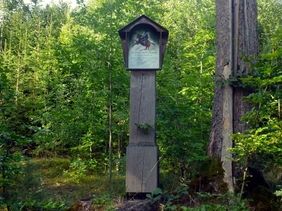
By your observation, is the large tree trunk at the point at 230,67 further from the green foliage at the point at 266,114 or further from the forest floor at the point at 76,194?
the forest floor at the point at 76,194

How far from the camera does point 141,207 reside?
418 cm

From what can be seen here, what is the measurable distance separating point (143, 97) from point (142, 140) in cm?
61

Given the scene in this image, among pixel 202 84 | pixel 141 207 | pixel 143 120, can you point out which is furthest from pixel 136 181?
pixel 202 84

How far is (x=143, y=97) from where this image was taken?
467cm

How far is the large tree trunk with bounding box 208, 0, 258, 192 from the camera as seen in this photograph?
442cm

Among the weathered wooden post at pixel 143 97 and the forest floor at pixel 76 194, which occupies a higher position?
the weathered wooden post at pixel 143 97

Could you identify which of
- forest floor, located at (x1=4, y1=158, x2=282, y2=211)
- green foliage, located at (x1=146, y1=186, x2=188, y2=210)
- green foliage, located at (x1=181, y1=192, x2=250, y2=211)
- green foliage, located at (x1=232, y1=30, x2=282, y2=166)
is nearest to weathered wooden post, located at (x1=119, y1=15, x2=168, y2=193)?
green foliage, located at (x1=146, y1=186, x2=188, y2=210)

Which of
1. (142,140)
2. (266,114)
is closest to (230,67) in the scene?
(266,114)

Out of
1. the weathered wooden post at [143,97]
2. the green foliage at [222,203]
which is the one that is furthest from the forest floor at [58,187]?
the green foliage at [222,203]

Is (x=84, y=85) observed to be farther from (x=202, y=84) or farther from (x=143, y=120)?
(x=143, y=120)

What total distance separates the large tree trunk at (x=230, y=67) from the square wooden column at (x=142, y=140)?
864 mm

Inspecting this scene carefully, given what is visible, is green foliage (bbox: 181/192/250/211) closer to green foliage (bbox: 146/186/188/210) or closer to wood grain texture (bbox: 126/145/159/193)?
green foliage (bbox: 146/186/188/210)

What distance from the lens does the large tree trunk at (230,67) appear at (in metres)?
4.42

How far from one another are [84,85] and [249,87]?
401 centimetres
